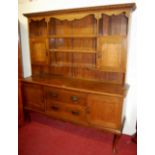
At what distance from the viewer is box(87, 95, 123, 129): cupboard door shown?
1.86m

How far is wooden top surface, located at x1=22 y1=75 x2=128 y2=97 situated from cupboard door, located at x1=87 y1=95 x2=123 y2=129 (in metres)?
0.08

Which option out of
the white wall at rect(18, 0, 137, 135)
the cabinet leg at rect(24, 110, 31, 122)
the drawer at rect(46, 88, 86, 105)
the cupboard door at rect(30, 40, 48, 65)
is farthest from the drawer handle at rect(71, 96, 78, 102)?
the cabinet leg at rect(24, 110, 31, 122)

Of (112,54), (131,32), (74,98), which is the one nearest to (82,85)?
(74,98)

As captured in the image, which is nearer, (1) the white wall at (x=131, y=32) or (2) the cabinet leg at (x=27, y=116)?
(1) the white wall at (x=131, y=32)

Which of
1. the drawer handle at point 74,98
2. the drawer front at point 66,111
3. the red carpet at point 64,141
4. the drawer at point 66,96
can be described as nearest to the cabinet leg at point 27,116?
the red carpet at point 64,141

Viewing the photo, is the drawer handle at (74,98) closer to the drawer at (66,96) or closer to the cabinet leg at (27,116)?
the drawer at (66,96)

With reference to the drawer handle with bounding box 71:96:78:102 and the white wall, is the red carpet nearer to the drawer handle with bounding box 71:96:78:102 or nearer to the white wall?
the white wall

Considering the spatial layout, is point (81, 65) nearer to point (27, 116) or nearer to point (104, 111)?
point (104, 111)

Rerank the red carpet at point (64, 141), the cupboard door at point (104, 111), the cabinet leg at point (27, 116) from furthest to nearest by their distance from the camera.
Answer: the cabinet leg at point (27, 116)
the red carpet at point (64, 141)
the cupboard door at point (104, 111)

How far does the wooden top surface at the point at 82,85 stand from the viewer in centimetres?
191

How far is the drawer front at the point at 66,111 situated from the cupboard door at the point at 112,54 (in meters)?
0.72

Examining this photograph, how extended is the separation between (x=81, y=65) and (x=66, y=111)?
78 centimetres

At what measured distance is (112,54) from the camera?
2111 millimetres
